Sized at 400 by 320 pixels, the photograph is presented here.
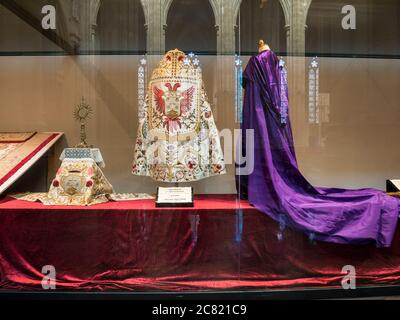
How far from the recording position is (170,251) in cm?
299

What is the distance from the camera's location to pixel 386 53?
374cm

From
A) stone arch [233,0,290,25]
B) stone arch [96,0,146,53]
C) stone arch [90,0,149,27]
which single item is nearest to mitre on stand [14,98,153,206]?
stone arch [96,0,146,53]

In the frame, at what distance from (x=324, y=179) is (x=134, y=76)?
1.91 metres

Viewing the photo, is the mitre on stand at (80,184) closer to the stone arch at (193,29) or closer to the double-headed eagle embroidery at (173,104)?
the double-headed eagle embroidery at (173,104)

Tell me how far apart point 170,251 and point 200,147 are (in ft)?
2.95

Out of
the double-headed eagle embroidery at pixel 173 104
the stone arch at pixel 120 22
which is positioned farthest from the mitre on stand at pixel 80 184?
the stone arch at pixel 120 22

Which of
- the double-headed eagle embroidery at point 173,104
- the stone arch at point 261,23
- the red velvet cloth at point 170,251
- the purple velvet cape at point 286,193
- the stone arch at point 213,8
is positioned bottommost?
the red velvet cloth at point 170,251

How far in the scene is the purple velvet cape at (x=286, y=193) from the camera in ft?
9.59

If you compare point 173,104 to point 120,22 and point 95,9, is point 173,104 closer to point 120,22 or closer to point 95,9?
point 120,22
